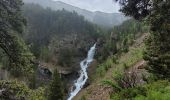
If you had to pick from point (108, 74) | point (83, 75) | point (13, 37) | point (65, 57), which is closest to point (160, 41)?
point (13, 37)

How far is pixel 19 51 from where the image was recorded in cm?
1229

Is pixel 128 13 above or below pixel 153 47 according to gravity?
above

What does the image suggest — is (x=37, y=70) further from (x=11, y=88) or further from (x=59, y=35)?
(x=11, y=88)

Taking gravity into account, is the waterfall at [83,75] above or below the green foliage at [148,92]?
below

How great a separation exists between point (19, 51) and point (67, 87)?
51.5m

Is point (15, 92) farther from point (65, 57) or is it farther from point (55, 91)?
point (65, 57)

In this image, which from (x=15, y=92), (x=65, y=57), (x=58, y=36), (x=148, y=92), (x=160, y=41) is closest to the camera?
(x=148, y=92)

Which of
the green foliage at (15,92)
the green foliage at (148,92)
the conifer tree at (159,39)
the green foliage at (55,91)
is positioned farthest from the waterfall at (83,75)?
the green foliage at (148,92)

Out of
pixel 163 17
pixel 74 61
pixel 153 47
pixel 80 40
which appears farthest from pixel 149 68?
pixel 80 40

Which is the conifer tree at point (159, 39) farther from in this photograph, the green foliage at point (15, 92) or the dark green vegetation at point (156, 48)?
the green foliage at point (15, 92)

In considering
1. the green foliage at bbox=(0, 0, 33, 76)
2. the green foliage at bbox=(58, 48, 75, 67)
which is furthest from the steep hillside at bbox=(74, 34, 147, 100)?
the green foliage at bbox=(58, 48, 75, 67)

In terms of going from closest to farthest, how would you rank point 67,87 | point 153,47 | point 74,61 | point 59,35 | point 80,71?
point 153,47, point 67,87, point 80,71, point 74,61, point 59,35

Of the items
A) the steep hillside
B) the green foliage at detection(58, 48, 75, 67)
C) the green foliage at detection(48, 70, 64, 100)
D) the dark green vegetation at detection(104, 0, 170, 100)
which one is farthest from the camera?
the green foliage at detection(58, 48, 75, 67)

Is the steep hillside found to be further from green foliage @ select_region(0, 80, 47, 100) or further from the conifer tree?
green foliage @ select_region(0, 80, 47, 100)
